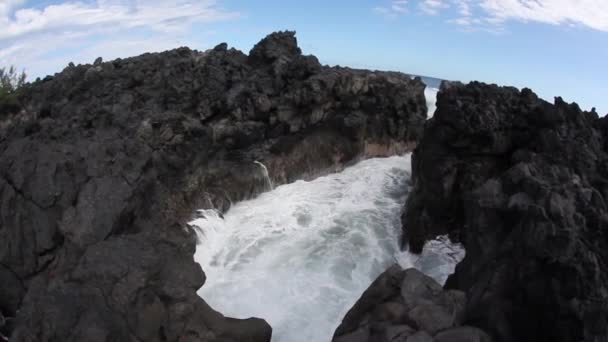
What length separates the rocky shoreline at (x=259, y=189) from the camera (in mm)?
10156

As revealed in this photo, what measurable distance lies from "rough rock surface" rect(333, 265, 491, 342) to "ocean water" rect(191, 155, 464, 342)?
2.97 meters

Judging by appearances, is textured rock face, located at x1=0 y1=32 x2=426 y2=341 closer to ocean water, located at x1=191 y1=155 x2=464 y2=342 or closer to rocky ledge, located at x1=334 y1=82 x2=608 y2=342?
ocean water, located at x1=191 y1=155 x2=464 y2=342

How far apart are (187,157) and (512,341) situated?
15.5 meters

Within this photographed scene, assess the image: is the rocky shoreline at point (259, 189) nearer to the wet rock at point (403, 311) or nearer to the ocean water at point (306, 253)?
the wet rock at point (403, 311)

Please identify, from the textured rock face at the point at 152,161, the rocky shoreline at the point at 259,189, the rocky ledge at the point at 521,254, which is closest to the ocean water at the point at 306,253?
the rocky shoreline at the point at 259,189

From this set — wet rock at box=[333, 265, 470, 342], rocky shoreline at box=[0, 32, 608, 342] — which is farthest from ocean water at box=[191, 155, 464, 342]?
wet rock at box=[333, 265, 470, 342]

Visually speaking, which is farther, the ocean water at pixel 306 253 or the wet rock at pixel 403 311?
the ocean water at pixel 306 253

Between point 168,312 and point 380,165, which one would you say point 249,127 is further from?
point 168,312

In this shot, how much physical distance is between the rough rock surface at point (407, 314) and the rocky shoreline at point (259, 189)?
0.11 feet

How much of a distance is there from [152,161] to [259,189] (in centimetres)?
754

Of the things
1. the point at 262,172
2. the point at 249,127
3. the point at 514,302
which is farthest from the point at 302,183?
the point at 514,302

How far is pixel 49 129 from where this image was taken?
21.2 meters

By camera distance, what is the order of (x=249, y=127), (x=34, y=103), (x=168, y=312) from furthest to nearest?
(x=34, y=103)
(x=249, y=127)
(x=168, y=312)

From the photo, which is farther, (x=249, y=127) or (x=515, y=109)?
(x=249, y=127)
